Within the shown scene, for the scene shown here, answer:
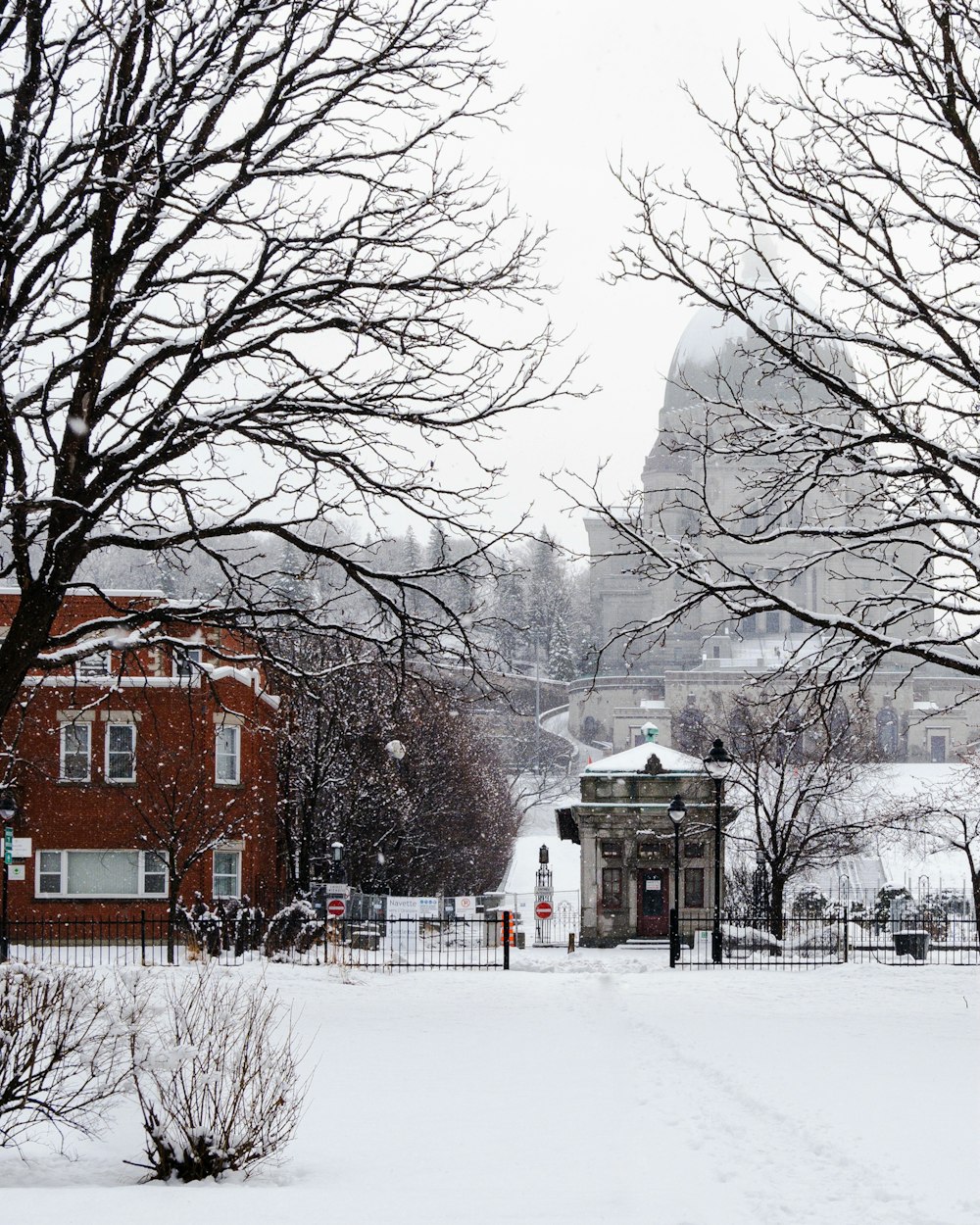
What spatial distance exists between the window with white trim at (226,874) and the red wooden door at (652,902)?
1093 cm

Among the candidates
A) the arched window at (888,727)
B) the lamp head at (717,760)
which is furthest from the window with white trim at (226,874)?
the arched window at (888,727)

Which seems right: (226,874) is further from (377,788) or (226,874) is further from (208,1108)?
(208,1108)

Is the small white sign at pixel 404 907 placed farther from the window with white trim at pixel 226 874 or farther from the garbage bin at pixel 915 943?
the garbage bin at pixel 915 943

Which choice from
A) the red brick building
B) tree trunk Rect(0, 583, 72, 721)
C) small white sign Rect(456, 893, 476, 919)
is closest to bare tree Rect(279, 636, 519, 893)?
the red brick building

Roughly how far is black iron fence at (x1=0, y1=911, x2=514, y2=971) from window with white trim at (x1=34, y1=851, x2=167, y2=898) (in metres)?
1.06

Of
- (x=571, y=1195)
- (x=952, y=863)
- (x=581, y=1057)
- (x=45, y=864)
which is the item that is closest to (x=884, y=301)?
(x=581, y=1057)

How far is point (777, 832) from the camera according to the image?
45.5 meters

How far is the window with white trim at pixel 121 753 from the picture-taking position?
34656mm

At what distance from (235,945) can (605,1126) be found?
16.9 meters

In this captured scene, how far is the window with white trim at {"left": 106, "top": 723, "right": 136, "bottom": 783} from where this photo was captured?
1364 inches

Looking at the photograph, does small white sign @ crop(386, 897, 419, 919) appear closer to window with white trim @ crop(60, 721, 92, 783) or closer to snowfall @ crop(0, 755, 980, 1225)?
window with white trim @ crop(60, 721, 92, 783)

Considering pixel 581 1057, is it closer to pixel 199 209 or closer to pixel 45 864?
pixel 199 209

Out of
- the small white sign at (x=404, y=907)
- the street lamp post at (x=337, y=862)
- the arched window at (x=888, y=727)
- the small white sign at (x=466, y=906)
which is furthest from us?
the arched window at (x=888, y=727)

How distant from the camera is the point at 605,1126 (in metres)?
10.4
